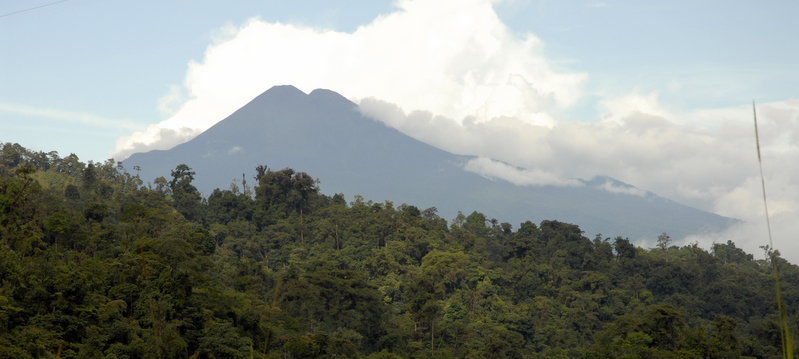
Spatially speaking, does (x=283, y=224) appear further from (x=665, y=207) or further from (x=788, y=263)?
(x=665, y=207)

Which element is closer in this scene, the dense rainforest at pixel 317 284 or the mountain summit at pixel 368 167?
the dense rainforest at pixel 317 284

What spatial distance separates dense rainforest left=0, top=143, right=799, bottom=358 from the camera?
62.6 ft

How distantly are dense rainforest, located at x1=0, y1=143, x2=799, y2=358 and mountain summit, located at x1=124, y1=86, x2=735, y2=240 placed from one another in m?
80.1

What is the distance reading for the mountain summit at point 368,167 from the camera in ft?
443

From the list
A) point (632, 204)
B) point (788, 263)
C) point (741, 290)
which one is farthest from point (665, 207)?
point (741, 290)

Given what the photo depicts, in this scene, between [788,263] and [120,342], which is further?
[788,263]

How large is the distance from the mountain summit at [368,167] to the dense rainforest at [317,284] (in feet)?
263

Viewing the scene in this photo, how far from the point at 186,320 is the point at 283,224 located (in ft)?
69.7

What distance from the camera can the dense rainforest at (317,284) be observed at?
62.6 feet

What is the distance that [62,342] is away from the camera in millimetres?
17266

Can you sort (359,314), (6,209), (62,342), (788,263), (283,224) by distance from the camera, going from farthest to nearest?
(788,263)
(283,224)
(359,314)
(6,209)
(62,342)

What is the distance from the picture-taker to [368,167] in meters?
141

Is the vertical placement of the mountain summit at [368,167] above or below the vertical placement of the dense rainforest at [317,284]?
above

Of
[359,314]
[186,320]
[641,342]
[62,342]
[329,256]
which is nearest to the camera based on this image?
[62,342]
